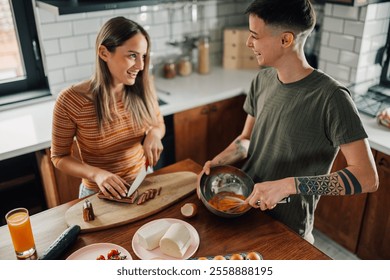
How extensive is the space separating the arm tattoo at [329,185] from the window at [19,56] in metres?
1.92

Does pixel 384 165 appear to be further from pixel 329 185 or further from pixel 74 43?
pixel 74 43

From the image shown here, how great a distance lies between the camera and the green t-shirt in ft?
4.45

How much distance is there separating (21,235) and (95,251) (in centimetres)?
24

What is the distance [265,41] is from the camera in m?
1.44

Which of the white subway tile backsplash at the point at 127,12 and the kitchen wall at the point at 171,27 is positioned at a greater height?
the white subway tile backsplash at the point at 127,12

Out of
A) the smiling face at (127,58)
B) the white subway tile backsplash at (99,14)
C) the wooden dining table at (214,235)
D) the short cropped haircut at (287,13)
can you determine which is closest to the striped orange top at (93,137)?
the smiling face at (127,58)

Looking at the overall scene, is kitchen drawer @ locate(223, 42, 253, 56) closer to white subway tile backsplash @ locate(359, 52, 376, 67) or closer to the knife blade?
white subway tile backsplash @ locate(359, 52, 376, 67)

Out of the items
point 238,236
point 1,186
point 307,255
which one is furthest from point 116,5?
point 307,255

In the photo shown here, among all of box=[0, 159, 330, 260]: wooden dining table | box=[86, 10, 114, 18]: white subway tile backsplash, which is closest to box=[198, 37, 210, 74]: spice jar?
box=[86, 10, 114, 18]: white subway tile backsplash

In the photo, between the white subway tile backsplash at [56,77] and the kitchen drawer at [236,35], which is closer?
the white subway tile backsplash at [56,77]

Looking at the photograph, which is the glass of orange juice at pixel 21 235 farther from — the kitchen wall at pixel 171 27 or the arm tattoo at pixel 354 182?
the kitchen wall at pixel 171 27

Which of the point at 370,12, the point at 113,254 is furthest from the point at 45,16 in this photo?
the point at 370,12

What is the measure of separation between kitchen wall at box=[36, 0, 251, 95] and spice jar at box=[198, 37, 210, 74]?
0.40ft

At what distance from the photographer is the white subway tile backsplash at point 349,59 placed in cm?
252
